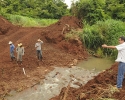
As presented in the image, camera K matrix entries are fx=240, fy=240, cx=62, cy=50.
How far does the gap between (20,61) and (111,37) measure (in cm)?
714

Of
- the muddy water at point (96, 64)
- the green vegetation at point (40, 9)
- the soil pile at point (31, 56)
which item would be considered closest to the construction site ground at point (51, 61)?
the soil pile at point (31, 56)

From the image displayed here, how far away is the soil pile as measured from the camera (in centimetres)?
1186

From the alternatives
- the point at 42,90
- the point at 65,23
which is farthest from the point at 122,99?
the point at 65,23

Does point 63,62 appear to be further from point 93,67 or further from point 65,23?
point 65,23

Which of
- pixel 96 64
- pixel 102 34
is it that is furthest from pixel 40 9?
pixel 96 64

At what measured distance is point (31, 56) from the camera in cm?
1559

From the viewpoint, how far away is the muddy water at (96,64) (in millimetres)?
14864

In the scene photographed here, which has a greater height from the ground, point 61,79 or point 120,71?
point 120,71

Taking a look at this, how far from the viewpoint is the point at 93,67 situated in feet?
48.9

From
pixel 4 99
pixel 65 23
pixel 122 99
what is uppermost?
pixel 65 23

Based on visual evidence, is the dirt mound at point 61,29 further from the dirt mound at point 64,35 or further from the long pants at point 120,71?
the long pants at point 120,71

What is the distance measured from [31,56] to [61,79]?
12.7 feet

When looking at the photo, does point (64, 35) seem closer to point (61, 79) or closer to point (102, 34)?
point (102, 34)

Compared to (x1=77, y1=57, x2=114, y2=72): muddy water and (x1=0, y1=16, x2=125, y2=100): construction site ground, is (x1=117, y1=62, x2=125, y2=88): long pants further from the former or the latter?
(x1=77, y1=57, x2=114, y2=72): muddy water
